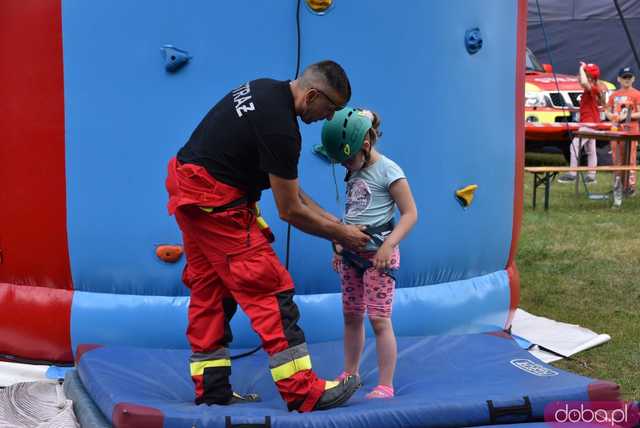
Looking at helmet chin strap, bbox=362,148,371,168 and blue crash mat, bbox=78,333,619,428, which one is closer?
blue crash mat, bbox=78,333,619,428

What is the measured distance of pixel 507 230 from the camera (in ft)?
16.2

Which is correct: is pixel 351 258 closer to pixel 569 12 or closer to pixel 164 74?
pixel 164 74

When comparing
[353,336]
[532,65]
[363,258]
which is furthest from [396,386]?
[532,65]

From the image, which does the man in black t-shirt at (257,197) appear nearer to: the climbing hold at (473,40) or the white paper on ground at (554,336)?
the climbing hold at (473,40)

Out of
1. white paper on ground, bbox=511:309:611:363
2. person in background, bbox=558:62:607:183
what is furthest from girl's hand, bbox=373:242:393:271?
person in background, bbox=558:62:607:183

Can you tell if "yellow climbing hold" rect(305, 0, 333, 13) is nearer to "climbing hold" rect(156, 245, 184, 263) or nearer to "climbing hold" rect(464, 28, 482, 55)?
"climbing hold" rect(464, 28, 482, 55)

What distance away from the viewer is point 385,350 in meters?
3.69

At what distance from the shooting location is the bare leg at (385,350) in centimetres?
368

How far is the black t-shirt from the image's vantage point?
10.5 feet

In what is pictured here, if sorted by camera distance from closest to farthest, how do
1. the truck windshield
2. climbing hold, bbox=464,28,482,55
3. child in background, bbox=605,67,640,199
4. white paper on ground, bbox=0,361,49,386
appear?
white paper on ground, bbox=0,361,49,386
climbing hold, bbox=464,28,482,55
child in background, bbox=605,67,640,199
the truck windshield

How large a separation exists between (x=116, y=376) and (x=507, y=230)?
2.23 metres

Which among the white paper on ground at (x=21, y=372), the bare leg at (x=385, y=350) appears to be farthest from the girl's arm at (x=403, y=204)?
the white paper on ground at (x=21, y=372)

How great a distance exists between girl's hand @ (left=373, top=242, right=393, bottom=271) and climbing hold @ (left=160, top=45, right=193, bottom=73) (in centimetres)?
129

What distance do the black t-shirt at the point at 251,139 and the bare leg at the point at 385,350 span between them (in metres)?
0.72
